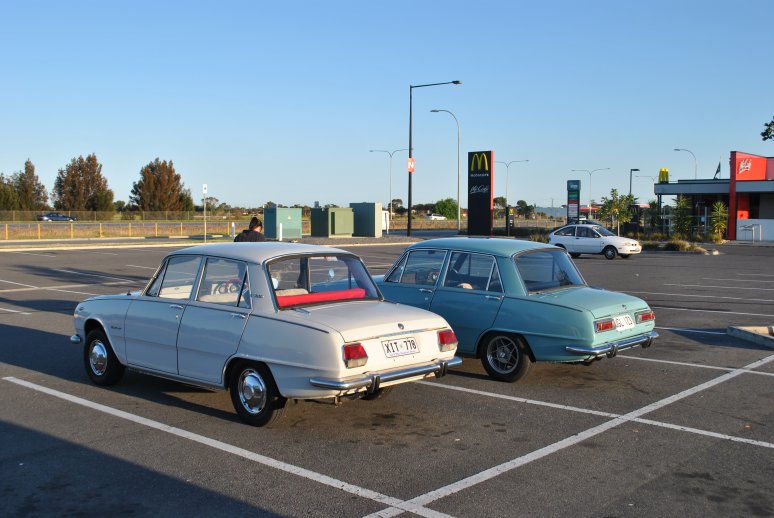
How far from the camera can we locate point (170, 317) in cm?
692

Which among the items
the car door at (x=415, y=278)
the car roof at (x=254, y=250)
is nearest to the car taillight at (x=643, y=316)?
the car door at (x=415, y=278)

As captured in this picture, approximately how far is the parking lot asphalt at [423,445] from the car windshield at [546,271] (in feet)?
3.37

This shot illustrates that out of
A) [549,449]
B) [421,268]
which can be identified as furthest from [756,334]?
[549,449]

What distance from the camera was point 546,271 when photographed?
28.1 ft

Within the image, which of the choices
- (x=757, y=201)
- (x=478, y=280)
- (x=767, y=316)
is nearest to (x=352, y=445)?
(x=478, y=280)

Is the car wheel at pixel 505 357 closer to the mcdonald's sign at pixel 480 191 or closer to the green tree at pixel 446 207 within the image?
the mcdonald's sign at pixel 480 191

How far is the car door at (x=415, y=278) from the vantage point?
28.7 ft

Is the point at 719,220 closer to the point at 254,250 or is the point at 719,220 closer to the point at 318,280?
→ the point at 318,280

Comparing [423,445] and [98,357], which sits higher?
[98,357]

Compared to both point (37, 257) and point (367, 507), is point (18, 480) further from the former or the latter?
point (37, 257)

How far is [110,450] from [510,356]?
418 centimetres

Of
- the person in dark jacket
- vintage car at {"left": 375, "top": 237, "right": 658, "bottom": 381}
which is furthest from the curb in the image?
the person in dark jacket

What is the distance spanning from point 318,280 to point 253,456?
73.7 inches

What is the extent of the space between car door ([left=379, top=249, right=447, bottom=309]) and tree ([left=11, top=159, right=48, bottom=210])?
275 ft
